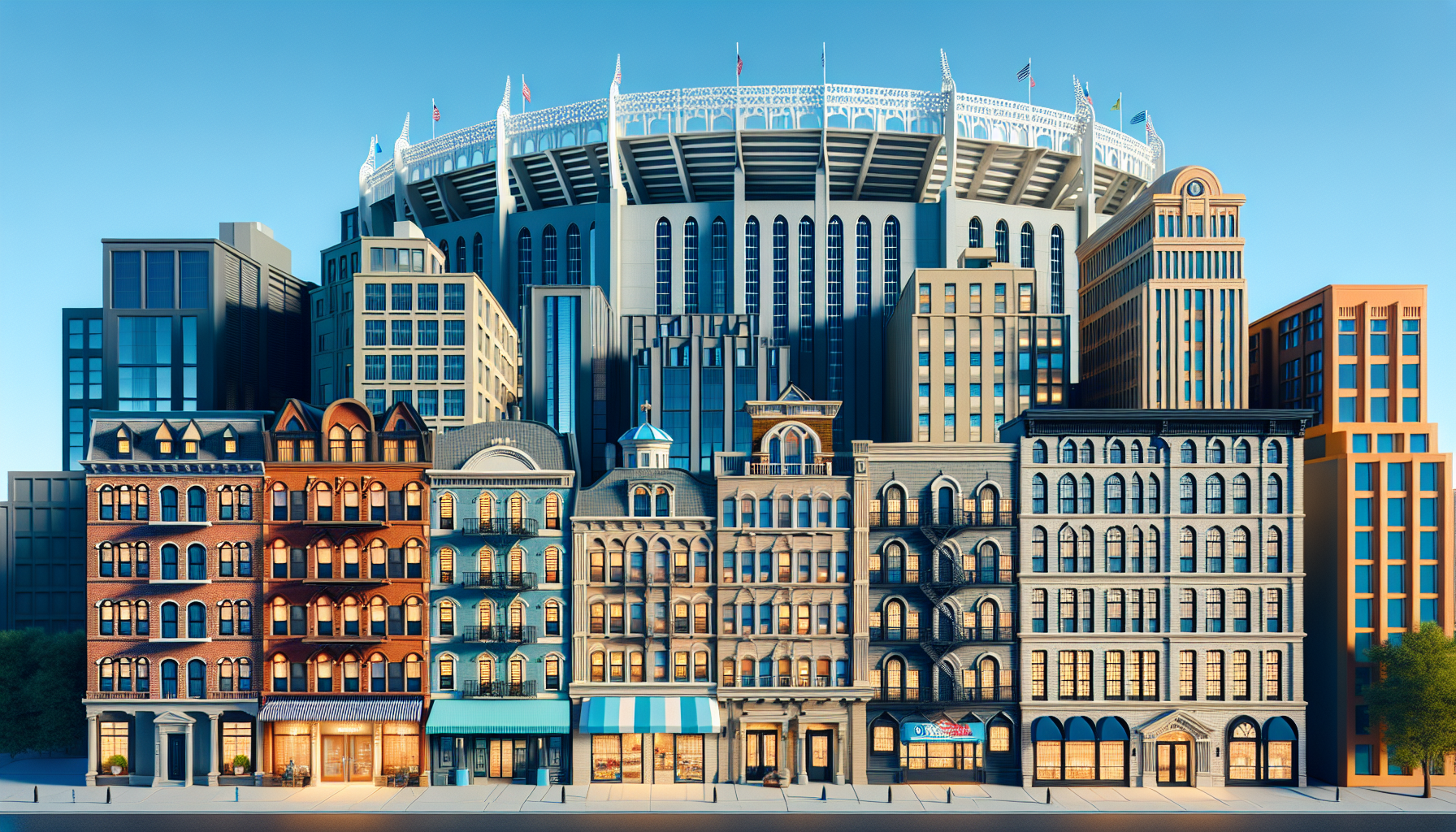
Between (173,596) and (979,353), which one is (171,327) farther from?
(979,353)

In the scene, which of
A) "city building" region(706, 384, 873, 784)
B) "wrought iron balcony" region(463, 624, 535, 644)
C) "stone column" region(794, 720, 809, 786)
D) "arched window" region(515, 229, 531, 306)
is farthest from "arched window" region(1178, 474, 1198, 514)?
"arched window" region(515, 229, 531, 306)

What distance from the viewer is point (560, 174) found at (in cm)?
10294

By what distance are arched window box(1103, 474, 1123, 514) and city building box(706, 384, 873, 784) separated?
582 inches

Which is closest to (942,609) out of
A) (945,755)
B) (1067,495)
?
(945,755)

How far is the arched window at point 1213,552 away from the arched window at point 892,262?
152 ft

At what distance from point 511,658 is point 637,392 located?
113ft

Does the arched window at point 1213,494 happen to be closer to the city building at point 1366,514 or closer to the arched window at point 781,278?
the city building at point 1366,514

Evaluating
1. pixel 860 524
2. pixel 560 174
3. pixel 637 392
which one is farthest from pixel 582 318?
pixel 860 524

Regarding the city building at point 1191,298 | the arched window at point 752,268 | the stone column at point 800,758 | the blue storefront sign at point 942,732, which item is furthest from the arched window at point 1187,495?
the arched window at point 752,268

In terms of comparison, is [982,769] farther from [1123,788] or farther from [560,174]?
[560,174]

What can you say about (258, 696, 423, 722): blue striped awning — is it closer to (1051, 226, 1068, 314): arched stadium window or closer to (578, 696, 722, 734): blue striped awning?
(578, 696, 722, 734): blue striped awning

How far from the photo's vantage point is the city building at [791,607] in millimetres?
59344

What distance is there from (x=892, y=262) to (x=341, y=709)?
6695 cm

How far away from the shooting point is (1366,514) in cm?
6047
